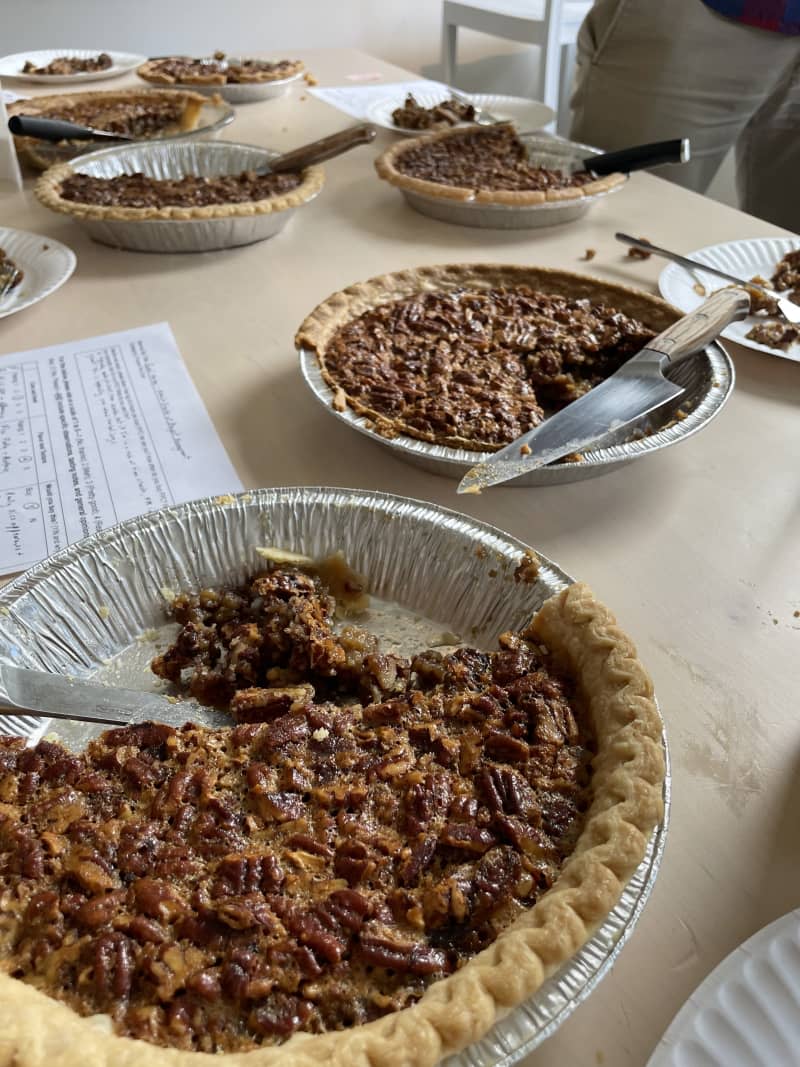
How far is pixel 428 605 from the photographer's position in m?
1.12

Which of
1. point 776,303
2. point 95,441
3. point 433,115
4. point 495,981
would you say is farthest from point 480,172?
point 495,981

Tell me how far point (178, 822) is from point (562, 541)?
706 mm

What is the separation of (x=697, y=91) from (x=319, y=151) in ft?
5.88

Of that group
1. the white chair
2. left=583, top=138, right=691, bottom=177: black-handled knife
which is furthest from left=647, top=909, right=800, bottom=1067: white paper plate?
the white chair

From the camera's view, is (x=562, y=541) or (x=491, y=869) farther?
(x=562, y=541)

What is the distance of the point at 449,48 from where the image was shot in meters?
5.30

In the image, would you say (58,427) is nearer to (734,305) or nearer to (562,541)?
(562,541)

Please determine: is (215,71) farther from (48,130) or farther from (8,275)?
(8,275)

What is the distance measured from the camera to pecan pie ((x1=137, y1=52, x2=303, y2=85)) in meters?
3.16

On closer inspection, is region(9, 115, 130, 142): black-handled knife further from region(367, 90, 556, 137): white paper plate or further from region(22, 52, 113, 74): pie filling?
region(22, 52, 113, 74): pie filling

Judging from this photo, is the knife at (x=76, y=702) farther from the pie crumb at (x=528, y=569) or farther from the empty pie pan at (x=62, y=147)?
the empty pie pan at (x=62, y=147)

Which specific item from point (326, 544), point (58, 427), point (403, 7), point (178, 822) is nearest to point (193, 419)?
point (58, 427)

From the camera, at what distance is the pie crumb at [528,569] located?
102 cm

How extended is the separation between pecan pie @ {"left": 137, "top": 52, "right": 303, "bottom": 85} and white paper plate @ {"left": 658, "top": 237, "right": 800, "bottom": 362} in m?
2.07
